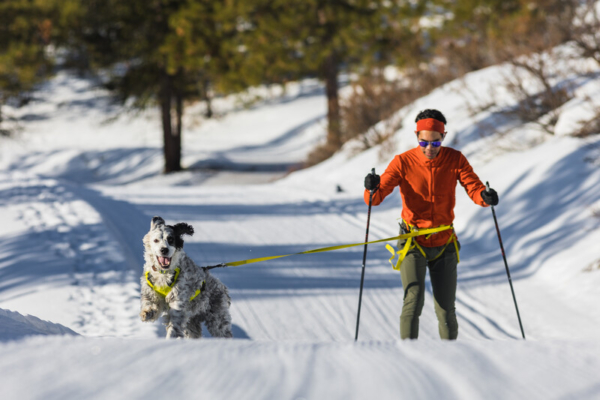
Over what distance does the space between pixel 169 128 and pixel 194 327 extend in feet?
60.3

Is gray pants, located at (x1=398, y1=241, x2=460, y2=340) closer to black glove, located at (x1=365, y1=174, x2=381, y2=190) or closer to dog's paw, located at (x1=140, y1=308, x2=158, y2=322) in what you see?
black glove, located at (x1=365, y1=174, x2=381, y2=190)

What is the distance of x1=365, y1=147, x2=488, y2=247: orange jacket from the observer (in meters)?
4.04

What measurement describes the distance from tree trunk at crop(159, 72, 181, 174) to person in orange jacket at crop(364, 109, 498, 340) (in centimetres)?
1794

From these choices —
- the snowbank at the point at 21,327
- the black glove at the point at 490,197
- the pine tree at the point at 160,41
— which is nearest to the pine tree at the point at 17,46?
the pine tree at the point at 160,41

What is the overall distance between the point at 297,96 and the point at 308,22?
1899cm

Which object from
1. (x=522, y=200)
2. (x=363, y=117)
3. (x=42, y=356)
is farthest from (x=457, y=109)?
(x=42, y=356)

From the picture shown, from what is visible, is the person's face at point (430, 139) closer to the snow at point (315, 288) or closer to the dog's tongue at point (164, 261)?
the snow at point (315, 288)

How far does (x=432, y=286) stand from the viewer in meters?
4.11

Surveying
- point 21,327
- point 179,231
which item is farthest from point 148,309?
point 21,327

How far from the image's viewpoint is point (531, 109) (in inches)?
465

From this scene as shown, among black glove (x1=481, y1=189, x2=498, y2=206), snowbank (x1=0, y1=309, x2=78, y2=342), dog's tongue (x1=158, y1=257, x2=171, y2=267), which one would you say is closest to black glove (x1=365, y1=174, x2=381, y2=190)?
black glove (x1=481, y1=189, x2=498, y2=206)

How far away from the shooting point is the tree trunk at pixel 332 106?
62.7 feet

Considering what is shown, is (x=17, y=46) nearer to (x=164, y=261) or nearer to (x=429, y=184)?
(x=164, y=261)

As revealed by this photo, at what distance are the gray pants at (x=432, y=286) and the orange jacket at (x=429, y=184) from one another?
0.11 meters
